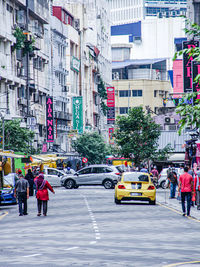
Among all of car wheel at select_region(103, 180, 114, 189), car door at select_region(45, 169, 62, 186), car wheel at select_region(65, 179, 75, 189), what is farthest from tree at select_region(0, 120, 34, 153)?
car wheel at select_region(103, 180, 114, 189)

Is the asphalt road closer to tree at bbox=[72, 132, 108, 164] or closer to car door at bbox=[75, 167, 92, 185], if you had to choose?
car door at bbox=[75, 167, 92, 185]

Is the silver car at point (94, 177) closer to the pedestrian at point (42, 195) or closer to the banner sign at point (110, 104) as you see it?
the pedestrian at point (42, 195)

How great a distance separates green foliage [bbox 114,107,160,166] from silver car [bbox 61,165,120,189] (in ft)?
38.4

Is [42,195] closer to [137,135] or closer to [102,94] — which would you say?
[137,135]

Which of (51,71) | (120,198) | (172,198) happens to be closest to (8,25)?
(51,71)

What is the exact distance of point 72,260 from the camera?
12.6 metres

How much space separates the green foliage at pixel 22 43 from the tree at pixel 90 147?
19.2 metres

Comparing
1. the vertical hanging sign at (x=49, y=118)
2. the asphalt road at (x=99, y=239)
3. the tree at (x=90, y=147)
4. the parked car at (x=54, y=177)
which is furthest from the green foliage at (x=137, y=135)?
the asphalt road at (x=99, y=239)

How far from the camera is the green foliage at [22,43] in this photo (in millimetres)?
68000

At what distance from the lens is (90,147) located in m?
88.2

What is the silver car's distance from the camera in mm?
55625

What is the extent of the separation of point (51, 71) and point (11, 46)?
52.1ft

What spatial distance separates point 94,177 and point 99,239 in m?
38.9

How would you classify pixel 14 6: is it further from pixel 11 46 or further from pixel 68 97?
pixel 68 97
